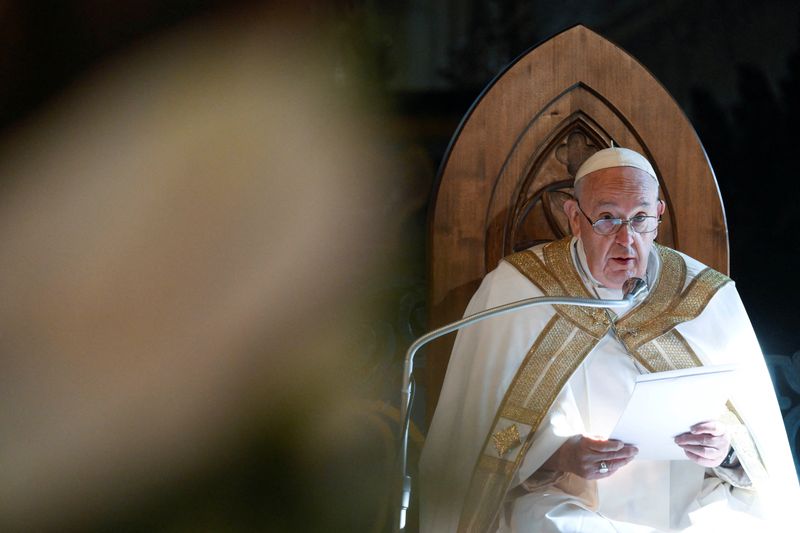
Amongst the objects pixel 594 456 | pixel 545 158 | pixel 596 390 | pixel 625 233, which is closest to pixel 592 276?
pixel 625 233

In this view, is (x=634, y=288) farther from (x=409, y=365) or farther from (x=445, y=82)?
(x=445, y=82)

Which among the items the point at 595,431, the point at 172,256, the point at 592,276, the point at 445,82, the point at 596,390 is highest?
the point at 445,82

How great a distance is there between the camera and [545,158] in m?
3.45

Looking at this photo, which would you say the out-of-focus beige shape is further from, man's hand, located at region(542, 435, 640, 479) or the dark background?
man's hand, located at region(542, 435, 640, 479)

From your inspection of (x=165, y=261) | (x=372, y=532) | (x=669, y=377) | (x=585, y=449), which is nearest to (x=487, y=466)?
(x=585, y=449)

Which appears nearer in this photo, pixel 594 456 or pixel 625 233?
pixel 594 456

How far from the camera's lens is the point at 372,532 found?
12.6ft

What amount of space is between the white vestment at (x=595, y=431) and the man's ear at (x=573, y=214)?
13cm

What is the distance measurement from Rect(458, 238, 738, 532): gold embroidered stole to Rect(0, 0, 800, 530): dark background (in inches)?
31.0

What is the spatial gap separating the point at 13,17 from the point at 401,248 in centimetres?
169

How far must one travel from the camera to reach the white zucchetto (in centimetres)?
314

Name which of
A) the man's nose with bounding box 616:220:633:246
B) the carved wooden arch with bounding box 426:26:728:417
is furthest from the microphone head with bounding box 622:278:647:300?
the carved wooden arch with bounding box 426:26:728:417

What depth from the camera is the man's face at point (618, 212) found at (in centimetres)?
310

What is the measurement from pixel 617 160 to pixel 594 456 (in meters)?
0.94
